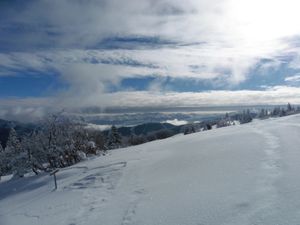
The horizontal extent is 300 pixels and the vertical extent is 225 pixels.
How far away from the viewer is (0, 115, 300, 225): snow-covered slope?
6.77 metres

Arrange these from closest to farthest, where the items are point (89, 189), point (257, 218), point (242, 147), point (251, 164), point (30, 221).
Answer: point (257, 218), point (30, 221), point (251, 164), point (89, 189), point (242, 147)

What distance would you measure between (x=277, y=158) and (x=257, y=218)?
4.75 meters

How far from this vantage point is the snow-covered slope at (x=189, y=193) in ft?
22.2

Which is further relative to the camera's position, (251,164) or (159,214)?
(251,164)

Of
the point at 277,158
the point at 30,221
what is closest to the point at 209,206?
the point at 277,158

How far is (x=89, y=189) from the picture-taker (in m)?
11.9

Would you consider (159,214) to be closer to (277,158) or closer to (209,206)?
(209,206)

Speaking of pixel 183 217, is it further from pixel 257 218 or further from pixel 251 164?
pixel 251 164

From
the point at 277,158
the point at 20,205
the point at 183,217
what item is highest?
the point at 277,158

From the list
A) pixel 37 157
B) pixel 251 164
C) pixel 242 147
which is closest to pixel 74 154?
pixel 37 157

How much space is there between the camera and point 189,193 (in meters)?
8.56

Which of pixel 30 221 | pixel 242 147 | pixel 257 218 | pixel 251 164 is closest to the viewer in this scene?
pixel 257 218

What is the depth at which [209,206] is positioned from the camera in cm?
726

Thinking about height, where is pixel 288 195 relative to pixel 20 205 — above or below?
above
